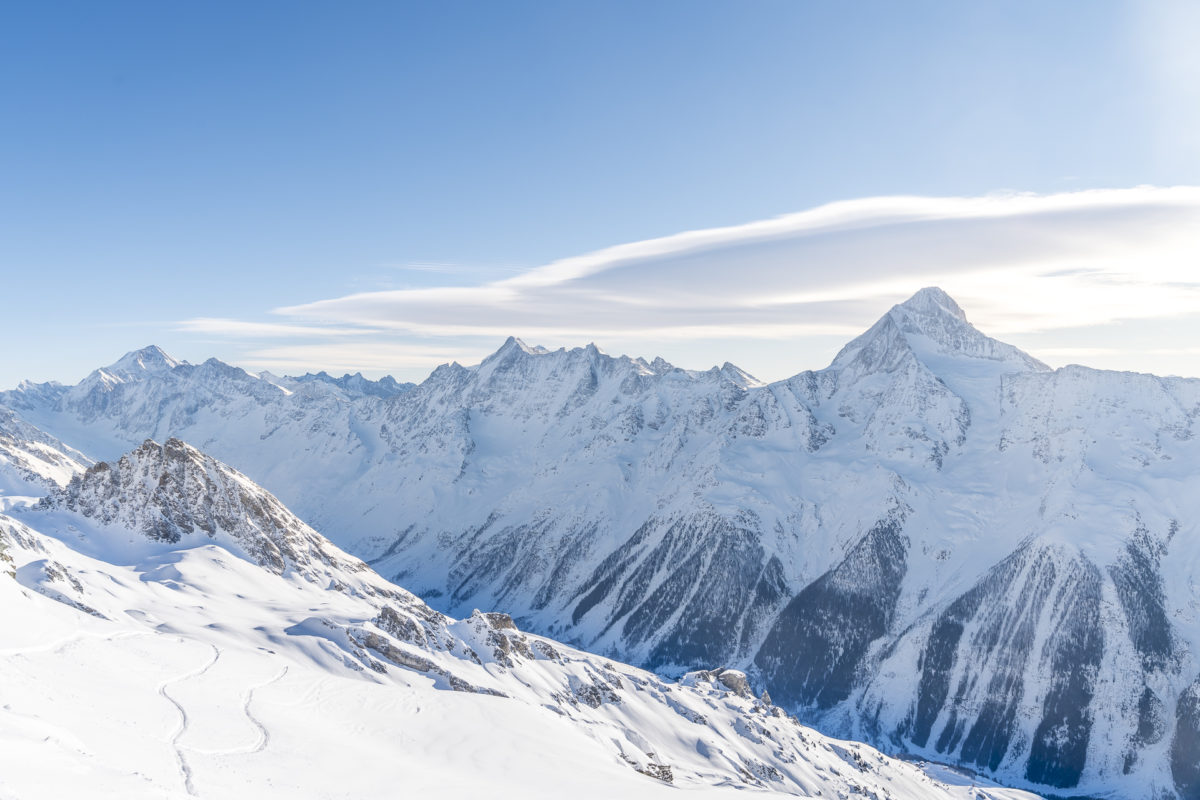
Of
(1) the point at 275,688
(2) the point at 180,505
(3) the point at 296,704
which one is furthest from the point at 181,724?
(2) the point at 180,505

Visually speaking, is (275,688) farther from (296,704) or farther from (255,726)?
(255,726)

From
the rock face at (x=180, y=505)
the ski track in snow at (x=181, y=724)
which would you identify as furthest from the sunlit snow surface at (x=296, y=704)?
the rock face at (x=180, y=505)

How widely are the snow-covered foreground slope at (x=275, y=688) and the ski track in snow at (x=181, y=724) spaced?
10.0 inches

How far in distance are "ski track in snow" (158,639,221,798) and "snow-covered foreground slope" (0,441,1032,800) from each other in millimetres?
254

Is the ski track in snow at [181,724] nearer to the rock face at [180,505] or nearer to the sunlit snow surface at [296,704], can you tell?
the sunlit snow surface at [296,704]

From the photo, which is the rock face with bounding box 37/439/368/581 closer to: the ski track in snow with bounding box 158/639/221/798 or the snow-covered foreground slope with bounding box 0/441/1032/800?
the snow-covered foreground slope with bounding box 0/441/1032/800

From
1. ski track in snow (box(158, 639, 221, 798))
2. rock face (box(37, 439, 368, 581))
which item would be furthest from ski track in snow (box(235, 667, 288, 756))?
rock face (box(37, 439, 368, 581))

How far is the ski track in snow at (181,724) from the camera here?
1909 inches

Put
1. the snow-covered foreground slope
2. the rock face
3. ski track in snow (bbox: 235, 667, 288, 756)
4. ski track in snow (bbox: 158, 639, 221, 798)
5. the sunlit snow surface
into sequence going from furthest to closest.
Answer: the rock face
ski track in snow (bbox: 235, 667, 288, 756)
the snow-covered foreground slope
the sunlit snow surface
ski track in snow (bbox: 158, 639, 221, 798)

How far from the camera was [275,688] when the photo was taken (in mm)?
87375

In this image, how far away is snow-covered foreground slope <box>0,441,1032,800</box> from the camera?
2133 inches

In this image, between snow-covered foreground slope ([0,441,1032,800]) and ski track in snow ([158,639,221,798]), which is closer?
ski track in snow ([158,639,221,798])

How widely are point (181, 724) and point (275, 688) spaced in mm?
26480

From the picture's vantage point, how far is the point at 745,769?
154 m
